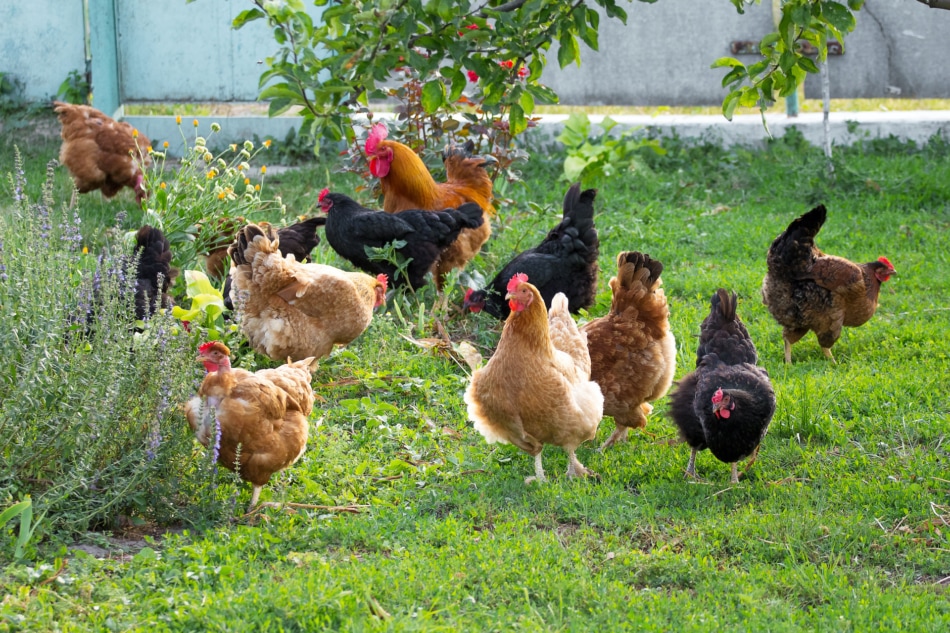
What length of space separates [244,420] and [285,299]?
5.84 feet

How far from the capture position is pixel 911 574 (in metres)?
4.12

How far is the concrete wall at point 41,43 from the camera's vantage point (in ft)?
42.0

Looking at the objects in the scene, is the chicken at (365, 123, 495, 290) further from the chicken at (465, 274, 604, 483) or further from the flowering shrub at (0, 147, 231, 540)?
the flowering shrub at (0, 147, 231, 540)

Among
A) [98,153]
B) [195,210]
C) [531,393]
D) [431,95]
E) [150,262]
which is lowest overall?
[531,393]

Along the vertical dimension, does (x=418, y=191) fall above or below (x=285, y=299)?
above

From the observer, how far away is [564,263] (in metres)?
7.01

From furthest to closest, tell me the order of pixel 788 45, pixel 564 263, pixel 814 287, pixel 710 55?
pixel 710 55
pixel 564 263
pixel 814 287
pixel 788 45

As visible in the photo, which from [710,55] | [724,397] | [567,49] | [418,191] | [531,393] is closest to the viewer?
[567,49]

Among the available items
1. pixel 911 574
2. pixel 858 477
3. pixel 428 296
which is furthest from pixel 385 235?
pixel 911 574

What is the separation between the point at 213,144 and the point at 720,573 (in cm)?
1001

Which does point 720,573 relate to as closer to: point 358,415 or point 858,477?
point 858,477

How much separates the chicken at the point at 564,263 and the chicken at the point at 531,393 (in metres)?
1.76

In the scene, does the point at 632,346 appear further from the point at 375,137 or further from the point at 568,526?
the point at 375,137

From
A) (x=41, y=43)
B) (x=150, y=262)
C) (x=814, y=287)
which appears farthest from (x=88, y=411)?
(x=41, y=43)
